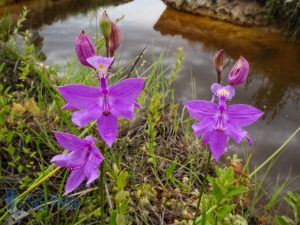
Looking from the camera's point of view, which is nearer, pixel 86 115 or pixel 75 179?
pixel 86 115

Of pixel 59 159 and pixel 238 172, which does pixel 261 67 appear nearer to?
pixel 238 172

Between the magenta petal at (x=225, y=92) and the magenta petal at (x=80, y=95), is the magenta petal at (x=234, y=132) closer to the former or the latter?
the magenta petal at (x=225, y=92)

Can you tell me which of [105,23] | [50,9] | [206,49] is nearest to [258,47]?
[206,49]

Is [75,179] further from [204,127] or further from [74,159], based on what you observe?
[204,127]

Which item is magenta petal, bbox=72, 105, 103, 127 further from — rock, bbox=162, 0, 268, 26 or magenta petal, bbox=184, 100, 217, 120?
rock, bbox=162, 0, 268, 26

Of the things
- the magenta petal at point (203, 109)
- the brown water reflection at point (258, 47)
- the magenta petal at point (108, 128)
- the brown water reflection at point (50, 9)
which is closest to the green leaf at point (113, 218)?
the magenta petal at point (108, 128)

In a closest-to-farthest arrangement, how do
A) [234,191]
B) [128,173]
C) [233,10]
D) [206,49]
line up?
[234,191], [128,173], [206,49], [233,10]

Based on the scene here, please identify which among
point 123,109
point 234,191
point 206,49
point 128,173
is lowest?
point 206,49
